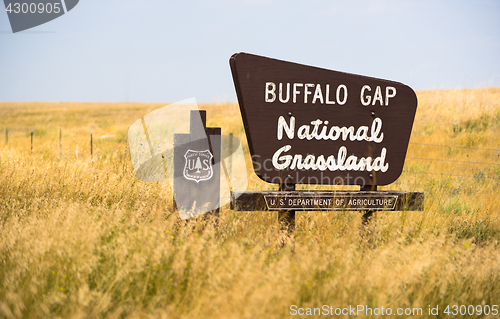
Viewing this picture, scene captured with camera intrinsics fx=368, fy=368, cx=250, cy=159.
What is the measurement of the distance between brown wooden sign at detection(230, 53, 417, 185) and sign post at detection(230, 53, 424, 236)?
11 mm

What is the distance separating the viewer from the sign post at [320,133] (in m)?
4.23

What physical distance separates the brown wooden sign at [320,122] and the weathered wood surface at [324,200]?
0.19 metres

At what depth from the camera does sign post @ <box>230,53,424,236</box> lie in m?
4.23

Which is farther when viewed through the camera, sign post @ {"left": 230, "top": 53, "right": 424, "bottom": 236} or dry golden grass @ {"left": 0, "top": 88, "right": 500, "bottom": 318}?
sign post @ {"left": 230, "top": 53, "right": 424, "bottom": 236}

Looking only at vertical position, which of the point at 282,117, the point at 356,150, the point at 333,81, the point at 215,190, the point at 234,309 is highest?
the point at 333,81

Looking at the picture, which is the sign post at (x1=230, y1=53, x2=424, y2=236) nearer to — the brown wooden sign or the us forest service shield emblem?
the brown wooden sign

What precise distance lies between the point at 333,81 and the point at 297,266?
7.68 feet

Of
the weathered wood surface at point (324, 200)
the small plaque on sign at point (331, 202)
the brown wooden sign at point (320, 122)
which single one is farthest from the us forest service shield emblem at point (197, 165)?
the small plaque on sign at point (331, 202)

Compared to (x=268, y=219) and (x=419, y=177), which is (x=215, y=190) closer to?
(x=268, y=219)

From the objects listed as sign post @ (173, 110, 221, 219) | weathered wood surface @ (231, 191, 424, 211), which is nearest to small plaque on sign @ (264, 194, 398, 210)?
weathered wood surface @ (231, 191, 424, 211)

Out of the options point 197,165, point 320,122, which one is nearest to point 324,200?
point 320,122

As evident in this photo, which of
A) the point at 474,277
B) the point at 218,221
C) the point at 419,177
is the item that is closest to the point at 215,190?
the point at 218,221

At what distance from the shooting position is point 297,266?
318 cm

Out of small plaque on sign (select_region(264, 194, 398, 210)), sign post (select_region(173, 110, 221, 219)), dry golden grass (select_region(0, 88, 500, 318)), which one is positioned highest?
sign post (select_region(173, 110, 221, 219))
